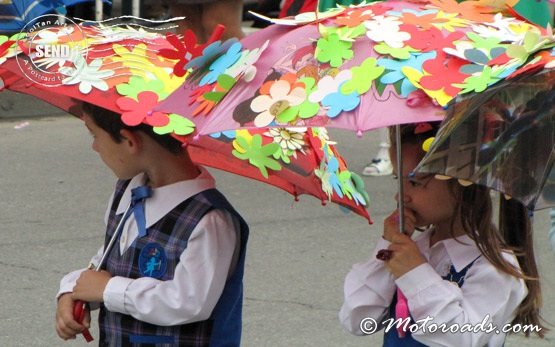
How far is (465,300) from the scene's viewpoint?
2.63 m

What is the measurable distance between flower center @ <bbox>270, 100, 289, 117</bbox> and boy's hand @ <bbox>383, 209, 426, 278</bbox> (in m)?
0.52

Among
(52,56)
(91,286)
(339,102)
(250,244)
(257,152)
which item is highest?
(339,102)

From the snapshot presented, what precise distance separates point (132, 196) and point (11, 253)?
2.94 meters

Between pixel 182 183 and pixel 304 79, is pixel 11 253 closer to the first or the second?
pixel 182 183

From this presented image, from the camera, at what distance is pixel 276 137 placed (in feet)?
9.93

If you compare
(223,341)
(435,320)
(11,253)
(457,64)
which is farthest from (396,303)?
(11,253)

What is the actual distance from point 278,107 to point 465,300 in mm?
650

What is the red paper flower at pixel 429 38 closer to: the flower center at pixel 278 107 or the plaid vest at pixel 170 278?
the flower center at pixel 278 107

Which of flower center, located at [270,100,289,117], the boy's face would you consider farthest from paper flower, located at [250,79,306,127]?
the boy's face

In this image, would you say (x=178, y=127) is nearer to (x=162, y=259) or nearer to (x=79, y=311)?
(x=162, y=259)

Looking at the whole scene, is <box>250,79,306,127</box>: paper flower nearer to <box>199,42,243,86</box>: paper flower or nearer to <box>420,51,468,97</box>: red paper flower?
<box>199,42,243,86</box>: paper flower

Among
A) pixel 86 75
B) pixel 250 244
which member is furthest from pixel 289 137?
pixel 250 244

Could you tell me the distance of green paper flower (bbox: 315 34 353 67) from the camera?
244cm

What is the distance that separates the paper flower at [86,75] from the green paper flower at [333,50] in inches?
23.8
